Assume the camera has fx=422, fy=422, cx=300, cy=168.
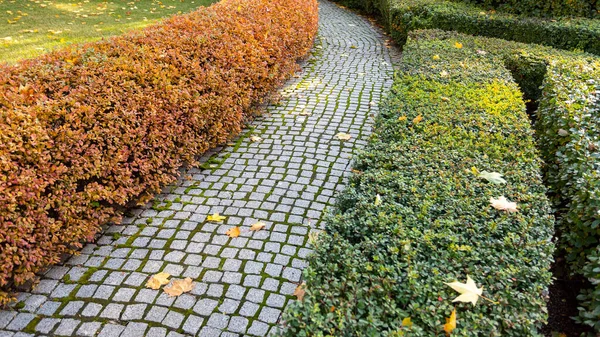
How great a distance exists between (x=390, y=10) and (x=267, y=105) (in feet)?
16.5

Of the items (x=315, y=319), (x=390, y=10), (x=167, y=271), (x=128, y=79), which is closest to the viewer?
(x=315, y=319)

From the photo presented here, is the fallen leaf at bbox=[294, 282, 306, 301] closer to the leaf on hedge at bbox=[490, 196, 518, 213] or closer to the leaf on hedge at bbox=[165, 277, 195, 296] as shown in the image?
the leaf on hedge at bbox=[165, 277, 195, 296]

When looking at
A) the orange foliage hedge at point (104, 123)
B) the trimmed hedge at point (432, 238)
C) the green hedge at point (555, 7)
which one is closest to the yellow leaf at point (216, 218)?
the orange foliage hedge at point (104, 123)

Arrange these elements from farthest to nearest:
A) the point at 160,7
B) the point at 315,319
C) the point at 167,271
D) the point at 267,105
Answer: the point at 160,7 → the point at 267,105 → the point at 167,271 → the point at 315,319

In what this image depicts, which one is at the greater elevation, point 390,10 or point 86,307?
point 390,10

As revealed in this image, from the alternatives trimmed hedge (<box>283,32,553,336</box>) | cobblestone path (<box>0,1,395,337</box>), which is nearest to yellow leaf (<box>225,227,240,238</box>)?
cobblestone path (<box>0,1,395,337</box>)

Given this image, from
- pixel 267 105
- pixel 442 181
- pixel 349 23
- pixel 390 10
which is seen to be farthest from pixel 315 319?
pixel 349 23

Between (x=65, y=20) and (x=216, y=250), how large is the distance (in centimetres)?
887

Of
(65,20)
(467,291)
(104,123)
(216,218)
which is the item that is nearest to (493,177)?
(467,291)

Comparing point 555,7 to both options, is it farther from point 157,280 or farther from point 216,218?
point 157,280

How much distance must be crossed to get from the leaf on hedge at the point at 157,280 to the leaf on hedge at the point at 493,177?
2.45m

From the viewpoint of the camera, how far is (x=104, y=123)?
356 centimetres

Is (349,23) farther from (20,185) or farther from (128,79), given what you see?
(20,185)

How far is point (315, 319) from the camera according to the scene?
1813mm
